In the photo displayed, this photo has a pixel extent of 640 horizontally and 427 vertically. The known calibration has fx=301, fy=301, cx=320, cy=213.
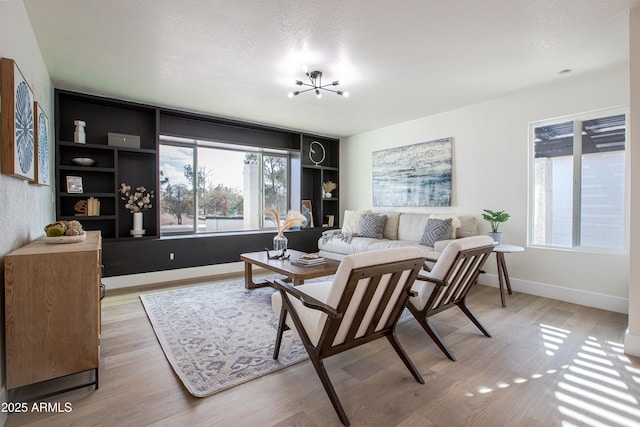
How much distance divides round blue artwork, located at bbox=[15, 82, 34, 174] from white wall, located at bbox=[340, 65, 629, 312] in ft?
15.4

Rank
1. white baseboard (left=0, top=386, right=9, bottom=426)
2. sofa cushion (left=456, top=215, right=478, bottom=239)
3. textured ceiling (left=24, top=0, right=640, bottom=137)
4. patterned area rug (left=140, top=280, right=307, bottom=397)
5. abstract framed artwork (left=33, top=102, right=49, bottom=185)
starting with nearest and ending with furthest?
white baseboard (left=0, top=386, right=9, bottom=426)
patterned area rug (left=140, top=280, right=307, bottom=397)
textured ceiling (left=24, top=0, right=640, bottom=137)
abstract framed artwork (left=33, top=102, right=49, bottom=185)
sofa cushion (left=456, top=215, right=478, bottom=239)

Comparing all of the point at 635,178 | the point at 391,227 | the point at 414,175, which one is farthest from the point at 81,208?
the point at 635,178

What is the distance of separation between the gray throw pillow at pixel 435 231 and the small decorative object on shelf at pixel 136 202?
396 centimetres

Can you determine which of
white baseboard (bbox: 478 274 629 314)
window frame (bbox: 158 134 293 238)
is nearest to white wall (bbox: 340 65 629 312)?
white baseboard (bbox: 478 274 629 314)

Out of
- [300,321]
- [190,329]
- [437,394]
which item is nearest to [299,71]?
[300,321]

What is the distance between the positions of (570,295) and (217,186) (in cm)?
515

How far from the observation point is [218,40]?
8.26 feet

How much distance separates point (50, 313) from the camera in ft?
5.59

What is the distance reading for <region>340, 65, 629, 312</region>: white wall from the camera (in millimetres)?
3180

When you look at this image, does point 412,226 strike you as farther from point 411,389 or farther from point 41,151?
point 41,151

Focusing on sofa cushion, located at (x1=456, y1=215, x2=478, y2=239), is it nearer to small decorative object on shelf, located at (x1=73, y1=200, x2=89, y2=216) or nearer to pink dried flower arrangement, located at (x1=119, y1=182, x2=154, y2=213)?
pink dried flower arrangement, located at (x1=119, y1=182, x2=154, y2=213)

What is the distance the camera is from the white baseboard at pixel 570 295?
309 centimetres

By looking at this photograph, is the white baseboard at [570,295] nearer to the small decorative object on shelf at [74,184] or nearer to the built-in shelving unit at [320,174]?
the built-in shelving unit at [320,174]

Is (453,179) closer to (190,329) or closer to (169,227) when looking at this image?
(190,329)
